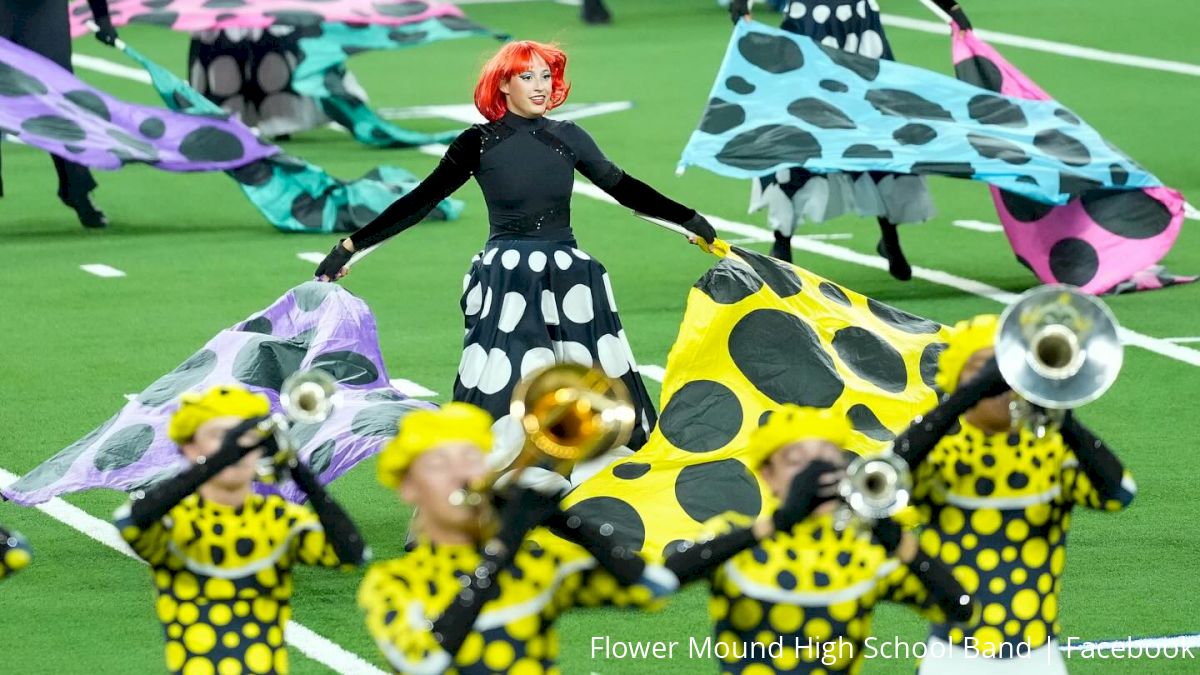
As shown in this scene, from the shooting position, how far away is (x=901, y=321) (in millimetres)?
9406

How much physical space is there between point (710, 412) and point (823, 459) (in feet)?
10.5

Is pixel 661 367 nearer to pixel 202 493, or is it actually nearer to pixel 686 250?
pixel 686 250

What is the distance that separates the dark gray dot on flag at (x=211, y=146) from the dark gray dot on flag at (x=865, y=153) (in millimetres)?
4490

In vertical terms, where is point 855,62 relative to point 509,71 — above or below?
below

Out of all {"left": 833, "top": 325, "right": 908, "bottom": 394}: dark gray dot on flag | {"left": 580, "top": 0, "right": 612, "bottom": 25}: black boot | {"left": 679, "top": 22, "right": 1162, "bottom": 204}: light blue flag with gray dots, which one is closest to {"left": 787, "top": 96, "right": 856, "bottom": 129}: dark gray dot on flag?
{"left": 679, "top": 22, "right": 1162, "bottom": 204}: light blue flag with gray dots

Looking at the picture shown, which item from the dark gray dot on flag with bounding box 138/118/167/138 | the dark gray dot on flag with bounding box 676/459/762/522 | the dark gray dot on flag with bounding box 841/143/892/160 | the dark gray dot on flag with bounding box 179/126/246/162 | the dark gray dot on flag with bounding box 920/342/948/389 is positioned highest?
the dark gray dot on flag with bounding box 920/342/948/389

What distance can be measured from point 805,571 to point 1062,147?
7.61 metres

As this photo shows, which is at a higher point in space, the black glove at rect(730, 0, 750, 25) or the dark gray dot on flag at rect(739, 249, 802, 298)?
the dark gray dot on flag at rect(739, 249, 802, 298)

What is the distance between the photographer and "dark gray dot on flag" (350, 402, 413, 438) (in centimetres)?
835

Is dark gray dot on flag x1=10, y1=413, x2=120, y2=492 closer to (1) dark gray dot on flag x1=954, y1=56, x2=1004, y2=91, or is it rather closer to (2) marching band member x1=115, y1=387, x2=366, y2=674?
(2) marching band member x1=115, y1=387, x2=366, y2=674

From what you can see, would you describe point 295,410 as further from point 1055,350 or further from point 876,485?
point 1055,350

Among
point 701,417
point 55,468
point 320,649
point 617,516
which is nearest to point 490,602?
point 320,649

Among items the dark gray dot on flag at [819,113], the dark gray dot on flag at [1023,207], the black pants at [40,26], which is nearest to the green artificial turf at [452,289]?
the dark gray dot on flag at [1023,207]

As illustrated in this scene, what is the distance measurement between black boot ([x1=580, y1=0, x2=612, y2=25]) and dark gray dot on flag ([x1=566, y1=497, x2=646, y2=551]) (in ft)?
60.8
